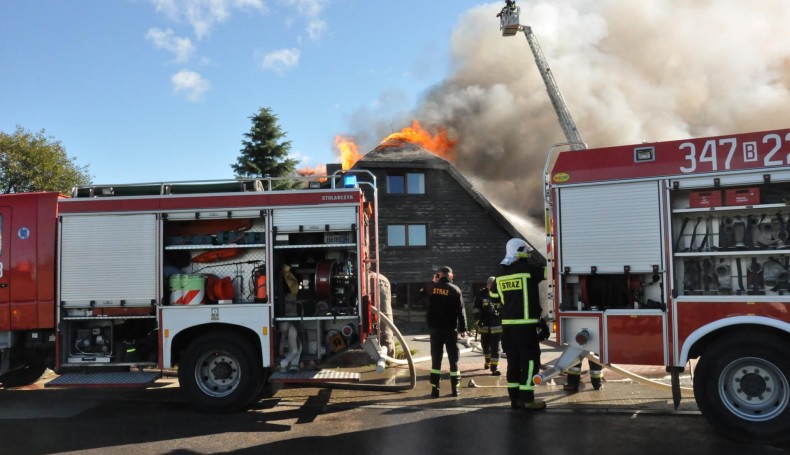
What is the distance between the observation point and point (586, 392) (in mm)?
7625

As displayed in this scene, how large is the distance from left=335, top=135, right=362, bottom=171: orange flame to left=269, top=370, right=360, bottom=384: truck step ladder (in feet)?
65.6

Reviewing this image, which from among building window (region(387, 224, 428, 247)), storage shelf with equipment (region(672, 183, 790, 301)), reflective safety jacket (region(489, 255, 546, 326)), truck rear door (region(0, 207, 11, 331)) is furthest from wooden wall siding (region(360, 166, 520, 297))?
storage shelf with equipment (region(672, 183, 790, 301))

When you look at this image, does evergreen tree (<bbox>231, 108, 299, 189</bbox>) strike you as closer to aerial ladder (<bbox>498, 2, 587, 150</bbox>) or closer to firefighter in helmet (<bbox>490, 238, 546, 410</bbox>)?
aerial ladder (<bbox>498, 2, 587, 150</bbox>)

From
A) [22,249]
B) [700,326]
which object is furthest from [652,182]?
[22,249]

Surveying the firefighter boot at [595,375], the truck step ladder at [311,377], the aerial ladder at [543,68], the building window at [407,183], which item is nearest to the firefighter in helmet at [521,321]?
the firefighter boot at [595,375]

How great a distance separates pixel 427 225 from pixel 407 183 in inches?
64.6

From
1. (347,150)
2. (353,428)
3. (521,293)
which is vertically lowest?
(353,428)

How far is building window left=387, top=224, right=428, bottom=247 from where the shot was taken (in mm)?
22047

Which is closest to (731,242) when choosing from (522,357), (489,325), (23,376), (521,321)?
(521,321)

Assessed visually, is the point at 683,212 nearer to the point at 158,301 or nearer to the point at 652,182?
the point at 652,182

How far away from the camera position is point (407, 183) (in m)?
22.2

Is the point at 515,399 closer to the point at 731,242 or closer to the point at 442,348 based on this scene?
the point at 442,348

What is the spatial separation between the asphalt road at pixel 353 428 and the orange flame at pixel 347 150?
65.1 ft

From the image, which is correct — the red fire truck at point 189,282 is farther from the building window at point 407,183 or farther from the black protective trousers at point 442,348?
the building window at point 407,183
